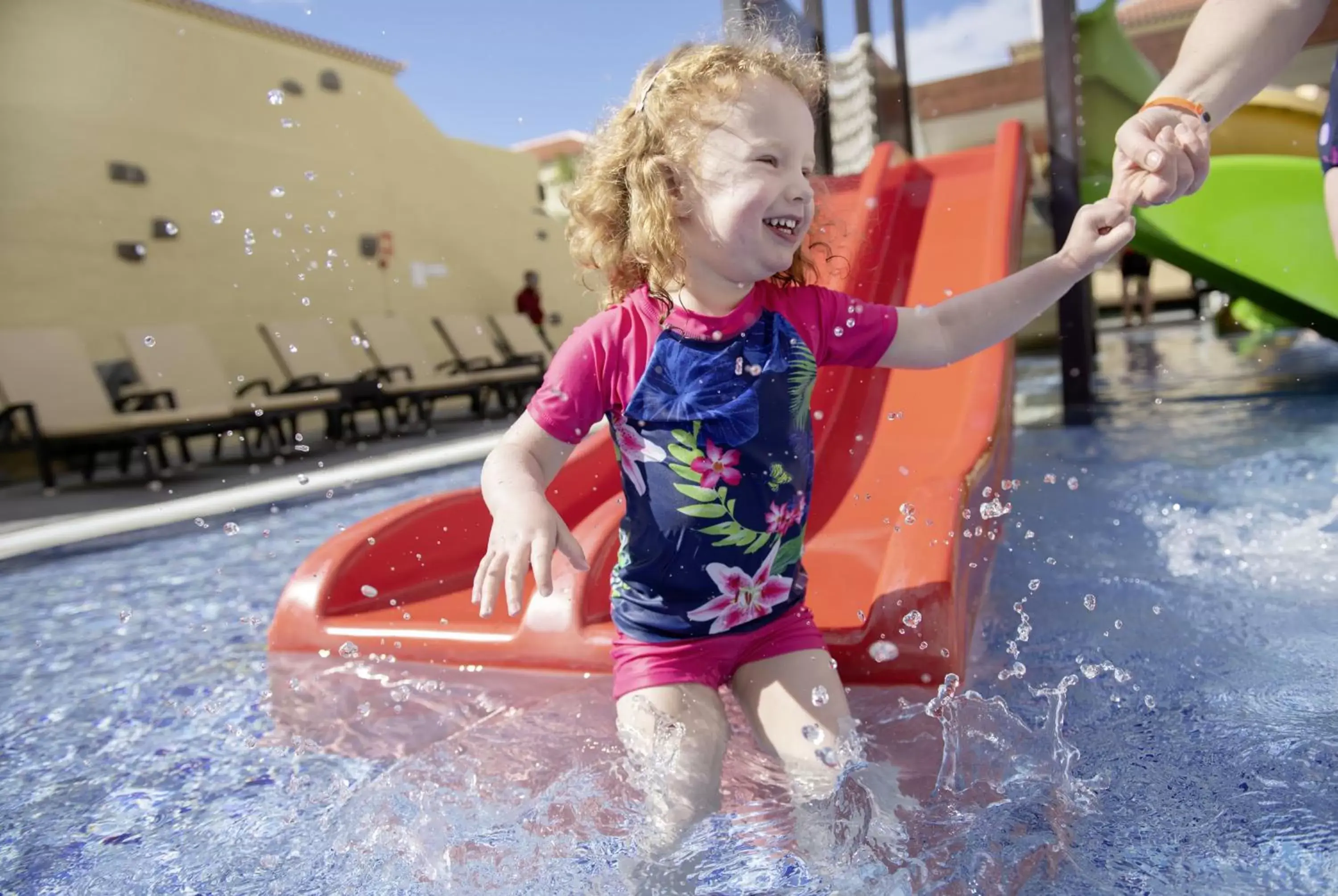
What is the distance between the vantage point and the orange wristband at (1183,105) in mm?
1459

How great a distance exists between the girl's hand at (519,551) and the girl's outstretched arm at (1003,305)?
0.65m

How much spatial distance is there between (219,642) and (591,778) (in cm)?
159

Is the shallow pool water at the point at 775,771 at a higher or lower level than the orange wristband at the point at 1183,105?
lower

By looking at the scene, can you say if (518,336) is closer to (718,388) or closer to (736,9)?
(736,9)

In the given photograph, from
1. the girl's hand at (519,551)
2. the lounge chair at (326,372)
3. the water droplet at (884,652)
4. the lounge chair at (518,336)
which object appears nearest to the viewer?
the girl's hand at (519,551)

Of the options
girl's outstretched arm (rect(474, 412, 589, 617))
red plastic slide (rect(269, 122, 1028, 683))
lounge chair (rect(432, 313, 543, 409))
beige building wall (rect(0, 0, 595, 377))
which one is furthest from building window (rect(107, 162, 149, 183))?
girl's outstretched arm (rect(474, 412, 589, 617))

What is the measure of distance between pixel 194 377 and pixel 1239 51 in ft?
25.1

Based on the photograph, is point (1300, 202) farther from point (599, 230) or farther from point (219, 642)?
point (219, 642)

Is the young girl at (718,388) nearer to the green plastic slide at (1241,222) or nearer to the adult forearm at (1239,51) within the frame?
the adult forearm at (1239,51)

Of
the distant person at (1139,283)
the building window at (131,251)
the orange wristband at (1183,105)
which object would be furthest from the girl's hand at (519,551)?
the distant person at (1139,283)

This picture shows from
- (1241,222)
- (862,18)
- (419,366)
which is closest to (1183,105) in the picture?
(1241,222)

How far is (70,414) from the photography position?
690 centimetres

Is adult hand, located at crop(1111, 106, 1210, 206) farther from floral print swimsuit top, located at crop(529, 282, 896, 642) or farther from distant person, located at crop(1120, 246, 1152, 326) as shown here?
distant person, located at crop(1120, 246, 1152, 326)

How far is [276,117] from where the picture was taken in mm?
10727
